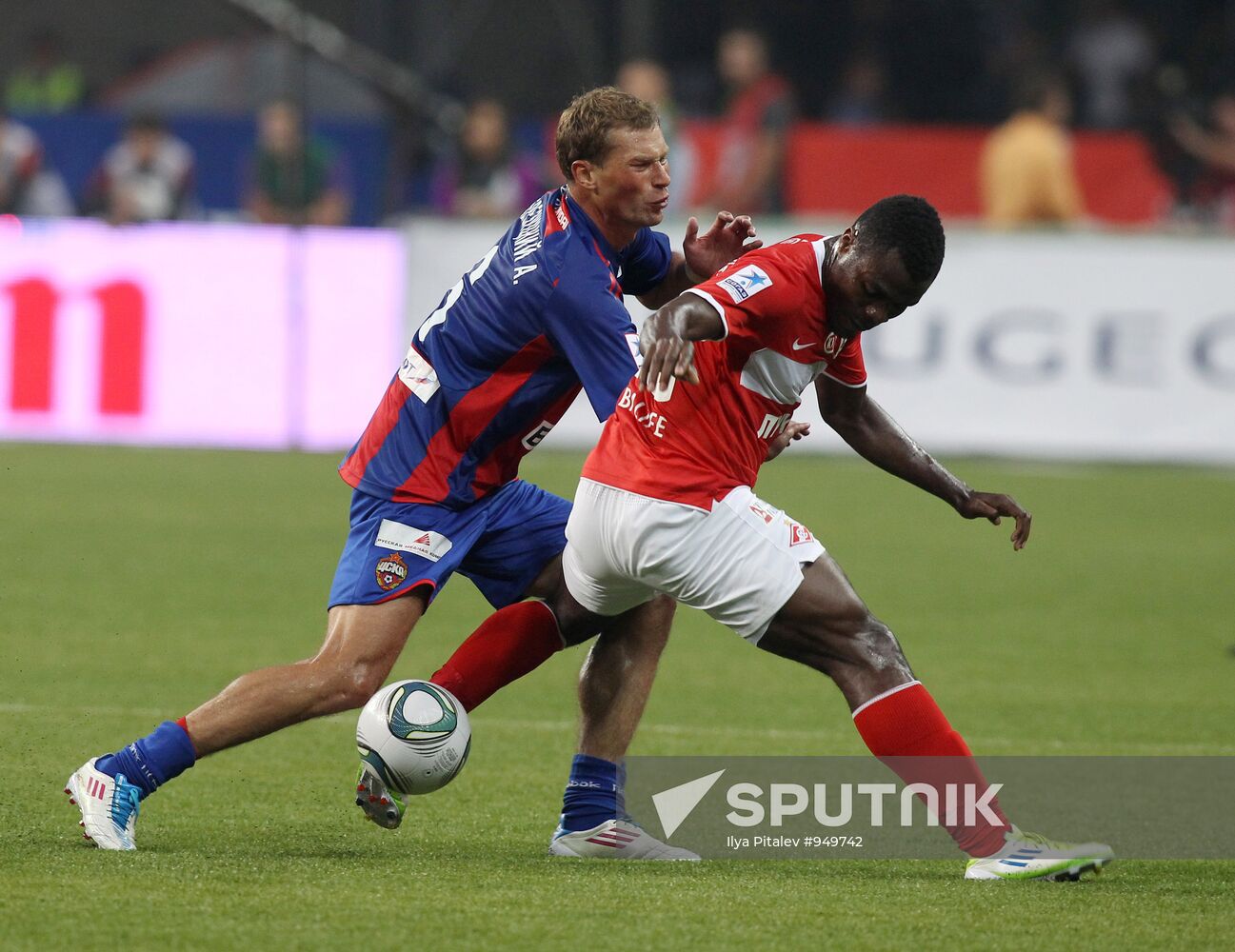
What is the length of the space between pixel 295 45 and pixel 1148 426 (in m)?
8.40

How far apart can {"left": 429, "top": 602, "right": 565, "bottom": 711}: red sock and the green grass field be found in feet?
1.29

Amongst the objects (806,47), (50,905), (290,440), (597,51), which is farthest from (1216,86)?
(50,905)

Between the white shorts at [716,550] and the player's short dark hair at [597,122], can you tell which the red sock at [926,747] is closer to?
the white shorts at [716,550]

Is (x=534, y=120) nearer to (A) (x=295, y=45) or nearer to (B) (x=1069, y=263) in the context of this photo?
(A) (x=295, y=45)

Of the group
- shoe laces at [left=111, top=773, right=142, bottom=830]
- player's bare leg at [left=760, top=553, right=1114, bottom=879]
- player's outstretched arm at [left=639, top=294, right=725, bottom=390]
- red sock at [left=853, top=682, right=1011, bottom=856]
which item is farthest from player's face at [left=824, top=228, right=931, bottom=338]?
shoe laces at [left=111, top=773, right=142, bottom=830]

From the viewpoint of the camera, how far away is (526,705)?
293 inches

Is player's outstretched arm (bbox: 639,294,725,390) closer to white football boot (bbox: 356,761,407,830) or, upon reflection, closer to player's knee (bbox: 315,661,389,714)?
player's knee (bbox: 315,661,389,714)

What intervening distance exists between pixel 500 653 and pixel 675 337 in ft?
4.30

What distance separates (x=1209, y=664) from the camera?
27.8 feet

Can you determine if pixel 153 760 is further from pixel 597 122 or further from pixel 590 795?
pixel 597 122

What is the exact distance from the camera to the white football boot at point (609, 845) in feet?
17.2

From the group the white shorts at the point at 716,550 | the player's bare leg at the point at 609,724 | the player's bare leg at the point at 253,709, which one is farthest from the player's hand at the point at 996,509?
the player's bare leg at the point at 253,709

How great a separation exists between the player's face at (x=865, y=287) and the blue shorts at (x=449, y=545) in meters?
1.15

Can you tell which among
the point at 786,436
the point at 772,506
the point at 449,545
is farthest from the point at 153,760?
the point at 786,436
